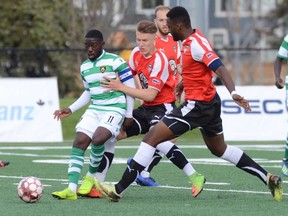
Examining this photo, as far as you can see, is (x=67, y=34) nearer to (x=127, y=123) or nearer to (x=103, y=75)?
(x=127, y=123)

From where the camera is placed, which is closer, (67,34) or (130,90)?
(130,90)

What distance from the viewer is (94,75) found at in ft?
39.1

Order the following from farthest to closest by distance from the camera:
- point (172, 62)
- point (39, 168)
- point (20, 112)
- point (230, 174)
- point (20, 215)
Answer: point (20, 112) → point (39, 168) → point (230, 174) → point (172, 62) → point (20, 215)

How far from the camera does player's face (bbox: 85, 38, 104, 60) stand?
11.8m

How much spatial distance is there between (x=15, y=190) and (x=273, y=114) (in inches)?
436

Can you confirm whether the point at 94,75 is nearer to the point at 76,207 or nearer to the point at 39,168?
the point at 76,207

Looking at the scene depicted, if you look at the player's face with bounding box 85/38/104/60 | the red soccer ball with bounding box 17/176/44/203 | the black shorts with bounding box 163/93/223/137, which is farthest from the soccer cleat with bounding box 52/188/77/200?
the player's face with bounding box 85/38/104/60

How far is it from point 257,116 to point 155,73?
10.8 m

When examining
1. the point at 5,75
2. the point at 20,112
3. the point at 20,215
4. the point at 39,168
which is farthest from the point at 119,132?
the point at 5,75

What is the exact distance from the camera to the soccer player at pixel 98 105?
38.4 ft

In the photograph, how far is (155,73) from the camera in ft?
39.8

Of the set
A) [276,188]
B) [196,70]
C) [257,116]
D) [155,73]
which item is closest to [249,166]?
[276,188]

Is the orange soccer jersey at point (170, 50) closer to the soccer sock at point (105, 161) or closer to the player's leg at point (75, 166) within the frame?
the soccer sock at point (105, 161)

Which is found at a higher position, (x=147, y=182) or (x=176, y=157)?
(x=176, y=157)
